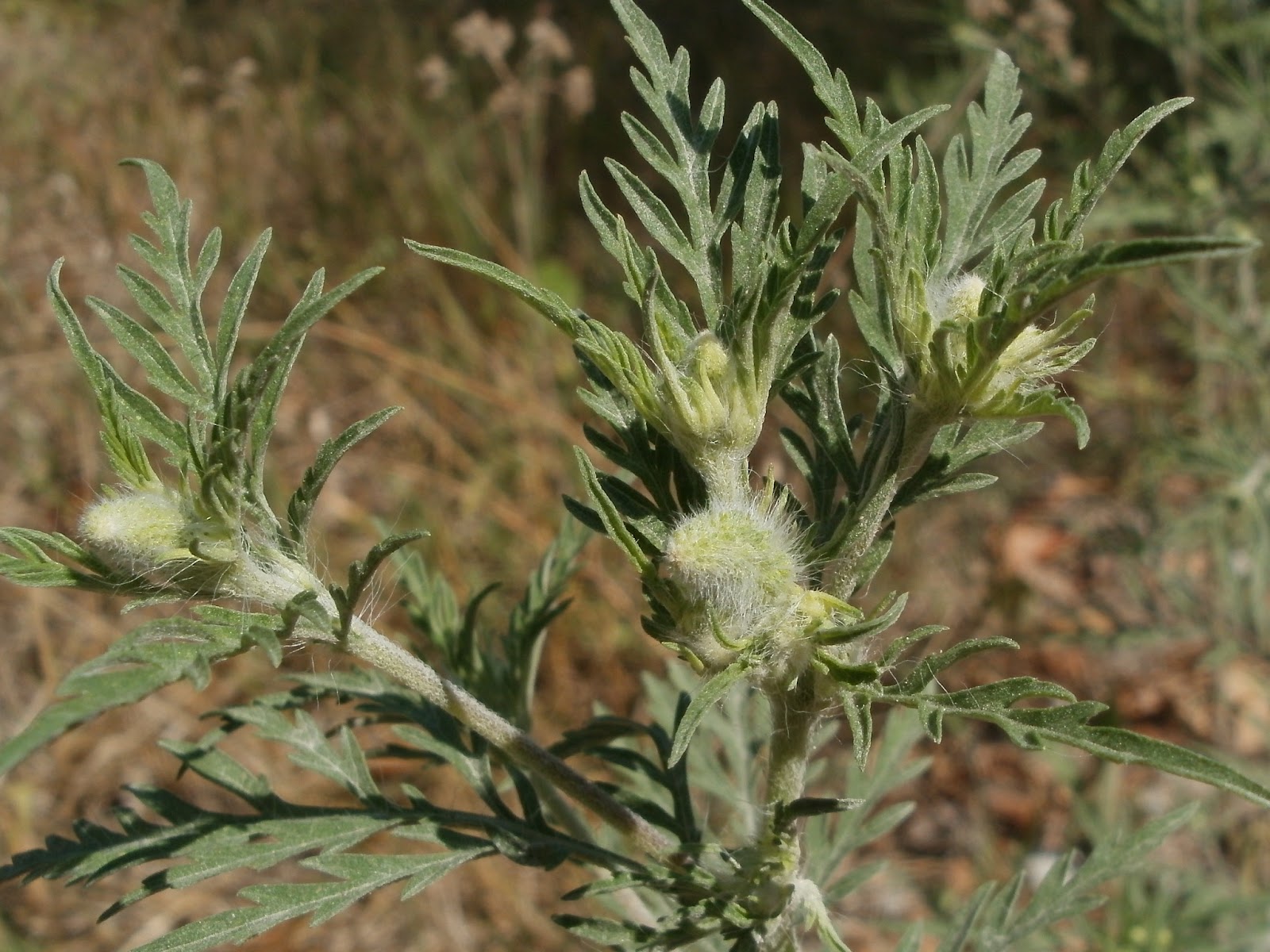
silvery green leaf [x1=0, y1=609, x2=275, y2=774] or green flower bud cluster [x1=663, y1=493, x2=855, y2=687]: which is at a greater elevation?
silvery green leaf [x1=0, y1=609, x2=275, y2=774]

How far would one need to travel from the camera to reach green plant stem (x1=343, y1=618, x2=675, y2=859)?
1.37m

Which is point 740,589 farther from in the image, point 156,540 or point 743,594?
point 156,540

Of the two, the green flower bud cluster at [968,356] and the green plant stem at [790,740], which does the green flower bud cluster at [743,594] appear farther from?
the green flower bud cluster at [968,356]

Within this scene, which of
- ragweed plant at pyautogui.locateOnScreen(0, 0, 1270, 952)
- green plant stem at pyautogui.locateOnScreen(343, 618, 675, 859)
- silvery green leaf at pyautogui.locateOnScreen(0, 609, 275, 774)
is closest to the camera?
silvery green leaf at pyautogui.locateOnScreen(0, 609, 275, 774)

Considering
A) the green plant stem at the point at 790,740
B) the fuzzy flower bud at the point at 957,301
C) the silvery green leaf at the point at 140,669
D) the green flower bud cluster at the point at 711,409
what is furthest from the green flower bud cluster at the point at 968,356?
the silvery green leaf at the point at 140,669

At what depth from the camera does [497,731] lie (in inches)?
57.2

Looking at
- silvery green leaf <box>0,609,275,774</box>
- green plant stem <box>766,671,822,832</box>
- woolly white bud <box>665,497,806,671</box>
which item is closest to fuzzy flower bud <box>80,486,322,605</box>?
silvery green leaf <box>0,609,275,774</box>

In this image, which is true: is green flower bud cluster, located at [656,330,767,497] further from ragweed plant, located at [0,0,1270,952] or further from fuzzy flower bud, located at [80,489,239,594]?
fuzzy flower bud, located at [80,489,239,594]

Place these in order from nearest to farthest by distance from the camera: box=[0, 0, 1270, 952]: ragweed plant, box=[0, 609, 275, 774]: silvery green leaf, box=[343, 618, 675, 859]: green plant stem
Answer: box=[0, 609, 275, 774]: silvery green leaf → box=[0, 0, 1270, 952]: ragweed plant → box=[343, 618, 675, 859]: green plant stem

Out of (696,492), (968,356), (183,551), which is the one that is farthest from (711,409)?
(183,551)

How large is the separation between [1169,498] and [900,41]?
9.13 feet

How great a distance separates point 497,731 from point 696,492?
425mm

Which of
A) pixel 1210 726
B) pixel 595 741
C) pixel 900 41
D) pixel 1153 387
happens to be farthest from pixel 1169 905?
pixel 900 41

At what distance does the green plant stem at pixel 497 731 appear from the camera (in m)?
1.37
